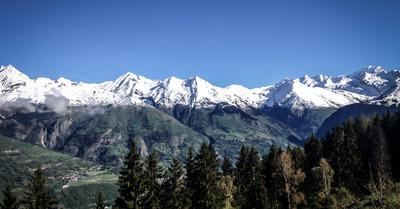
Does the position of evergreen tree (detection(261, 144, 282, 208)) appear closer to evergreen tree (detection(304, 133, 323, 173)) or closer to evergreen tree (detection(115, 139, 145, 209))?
evergreen tree (detection(304, 133, 323, 173))

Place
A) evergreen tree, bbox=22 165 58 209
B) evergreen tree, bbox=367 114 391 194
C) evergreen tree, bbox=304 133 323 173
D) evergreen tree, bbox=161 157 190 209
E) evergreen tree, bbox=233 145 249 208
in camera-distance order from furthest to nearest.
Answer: evergreen tree, bbox=304 133 323 173 < evergreen tree, bbox=233 145 249 208 < evergreen tree, bbox=367 114 391 194 < evergreen tree, bbox=161 157 190 209 < evergreen tree, bbox=22 165 58 209

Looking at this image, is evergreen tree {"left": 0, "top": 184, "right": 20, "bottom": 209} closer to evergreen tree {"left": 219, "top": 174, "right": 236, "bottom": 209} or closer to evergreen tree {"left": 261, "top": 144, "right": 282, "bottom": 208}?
evergreen tree {"left": 219, "top": 174, "right": 236, "bottom": 209}

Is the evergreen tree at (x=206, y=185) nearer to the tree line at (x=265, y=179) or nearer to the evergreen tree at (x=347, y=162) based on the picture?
the tree line at (x=265, y=179)

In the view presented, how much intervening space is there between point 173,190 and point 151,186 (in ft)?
21.8

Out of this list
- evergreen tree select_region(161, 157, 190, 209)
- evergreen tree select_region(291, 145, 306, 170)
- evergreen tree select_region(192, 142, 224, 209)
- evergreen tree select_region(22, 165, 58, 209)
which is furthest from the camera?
evergreen tree select_region(291, 145, 306, 170)

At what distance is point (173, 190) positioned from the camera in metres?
60.7

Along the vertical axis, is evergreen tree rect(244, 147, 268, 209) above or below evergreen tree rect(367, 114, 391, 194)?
below

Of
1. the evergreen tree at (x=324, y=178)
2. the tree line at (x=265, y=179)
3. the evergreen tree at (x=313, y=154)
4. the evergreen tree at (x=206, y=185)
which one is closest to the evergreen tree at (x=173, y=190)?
the tree line at (x=265, y=179)

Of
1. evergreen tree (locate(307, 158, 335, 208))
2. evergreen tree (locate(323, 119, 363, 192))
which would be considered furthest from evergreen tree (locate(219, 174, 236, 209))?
evergreen tree (locate(323, 119, 363, 192))

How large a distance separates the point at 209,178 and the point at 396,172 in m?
56.7

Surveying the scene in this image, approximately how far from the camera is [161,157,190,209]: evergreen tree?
60250 mm

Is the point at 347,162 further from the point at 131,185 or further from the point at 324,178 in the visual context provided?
the point at 131,185

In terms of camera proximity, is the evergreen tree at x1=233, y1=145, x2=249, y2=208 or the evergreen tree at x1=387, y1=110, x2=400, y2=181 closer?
the evergreen tree at x1=233, y1=145, x2=249, y2=208

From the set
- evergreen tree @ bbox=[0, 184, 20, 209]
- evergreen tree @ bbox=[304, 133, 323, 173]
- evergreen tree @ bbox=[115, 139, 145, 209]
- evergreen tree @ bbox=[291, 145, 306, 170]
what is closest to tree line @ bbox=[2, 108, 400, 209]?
evergreen tree @ bbox=[115, 139, 145, 209]
